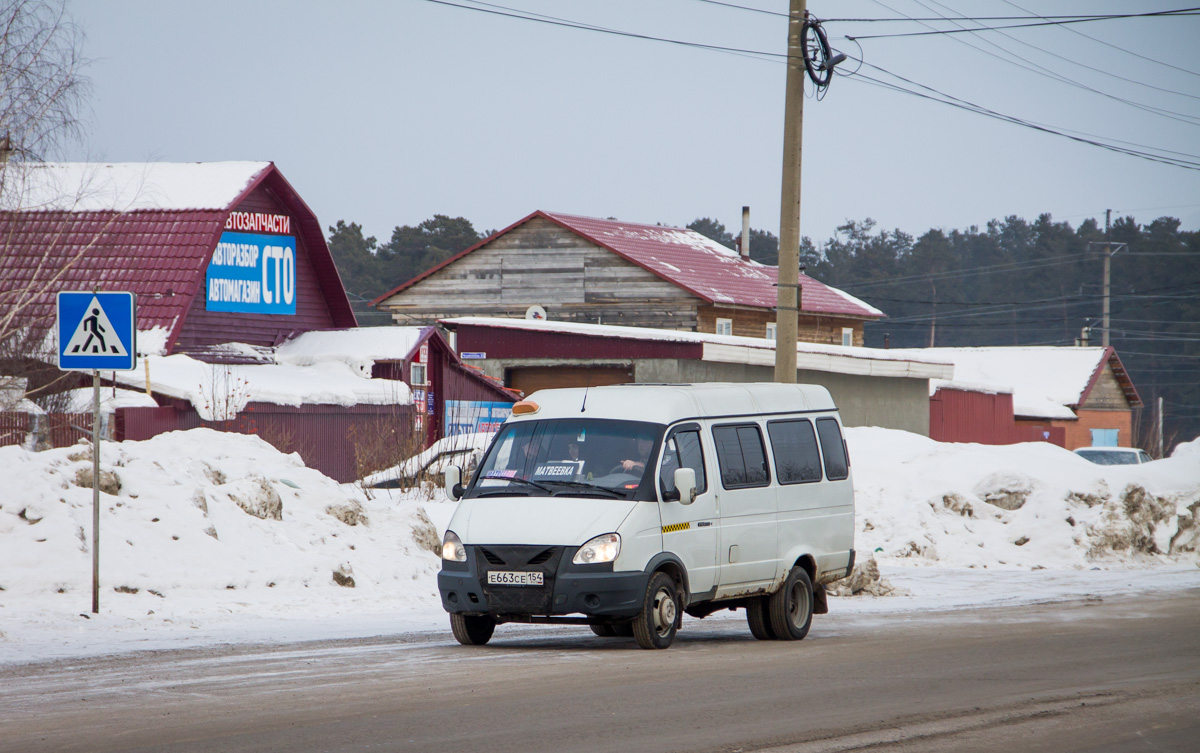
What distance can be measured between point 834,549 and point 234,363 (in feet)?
75.9

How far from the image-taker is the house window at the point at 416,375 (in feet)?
112

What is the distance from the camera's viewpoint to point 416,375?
1355 inches

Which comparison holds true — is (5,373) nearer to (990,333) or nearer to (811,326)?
(811,326)

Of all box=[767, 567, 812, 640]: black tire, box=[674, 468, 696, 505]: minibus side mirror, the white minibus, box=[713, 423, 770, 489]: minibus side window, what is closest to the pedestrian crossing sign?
the white minibus

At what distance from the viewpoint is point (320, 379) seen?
32219 mm

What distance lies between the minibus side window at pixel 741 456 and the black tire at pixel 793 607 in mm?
1031

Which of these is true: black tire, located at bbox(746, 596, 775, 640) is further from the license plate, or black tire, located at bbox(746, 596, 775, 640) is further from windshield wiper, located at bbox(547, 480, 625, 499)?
the license plate

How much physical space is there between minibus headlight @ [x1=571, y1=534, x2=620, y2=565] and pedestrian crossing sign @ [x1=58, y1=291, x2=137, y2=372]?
16.8ft

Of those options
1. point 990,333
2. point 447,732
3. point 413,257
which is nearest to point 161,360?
point 447,732

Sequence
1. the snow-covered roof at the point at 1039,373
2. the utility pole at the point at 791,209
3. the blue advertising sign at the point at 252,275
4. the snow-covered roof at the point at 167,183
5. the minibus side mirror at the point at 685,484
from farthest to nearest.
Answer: the snow-covered roof at the point at 1039,373 → the blue advertising sign at the point at 252,275 → the snow-covered roof at the point at 167,183 → the utility pole at the point at 791,209 → the minibus side mirror at the point at 685,484

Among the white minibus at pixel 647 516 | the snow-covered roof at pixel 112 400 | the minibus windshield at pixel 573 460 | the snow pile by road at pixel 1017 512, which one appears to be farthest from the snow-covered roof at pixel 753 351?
the minibus windshield at pixel 573 460

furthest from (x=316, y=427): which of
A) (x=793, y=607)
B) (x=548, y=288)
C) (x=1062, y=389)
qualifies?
(x=1062, y=389)

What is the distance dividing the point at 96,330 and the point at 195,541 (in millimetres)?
3238

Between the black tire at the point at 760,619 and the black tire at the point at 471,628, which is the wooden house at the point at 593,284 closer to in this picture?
the black tire at the point at 760,619
